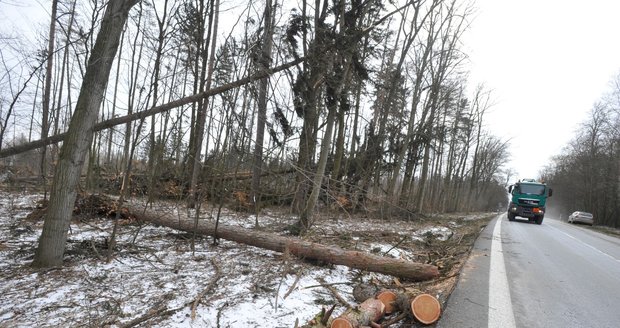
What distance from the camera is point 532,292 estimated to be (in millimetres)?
5297

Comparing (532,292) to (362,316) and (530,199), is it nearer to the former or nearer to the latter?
(362,316)

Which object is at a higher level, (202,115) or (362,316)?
(202,115)

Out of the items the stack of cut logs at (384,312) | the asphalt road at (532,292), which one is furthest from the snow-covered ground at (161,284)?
the asphalt road at (532,292)

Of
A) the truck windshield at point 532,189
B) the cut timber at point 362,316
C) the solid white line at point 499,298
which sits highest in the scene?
the truck windshield at point 532,189

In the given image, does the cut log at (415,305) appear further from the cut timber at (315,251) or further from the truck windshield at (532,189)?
the truck windshield at (532,189)

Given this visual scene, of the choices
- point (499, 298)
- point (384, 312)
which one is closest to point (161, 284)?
point (384, 312)

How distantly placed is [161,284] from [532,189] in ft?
78.5

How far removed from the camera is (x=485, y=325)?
3834 mm

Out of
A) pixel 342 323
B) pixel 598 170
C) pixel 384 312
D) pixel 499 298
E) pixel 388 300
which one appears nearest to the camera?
pixel 342 323

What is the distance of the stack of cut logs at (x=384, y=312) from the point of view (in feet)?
12.1

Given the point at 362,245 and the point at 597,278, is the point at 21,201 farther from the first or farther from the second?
the point at 597,278

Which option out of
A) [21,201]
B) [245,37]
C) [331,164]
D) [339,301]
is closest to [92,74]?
[245,37]

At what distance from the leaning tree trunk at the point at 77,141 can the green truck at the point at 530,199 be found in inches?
947

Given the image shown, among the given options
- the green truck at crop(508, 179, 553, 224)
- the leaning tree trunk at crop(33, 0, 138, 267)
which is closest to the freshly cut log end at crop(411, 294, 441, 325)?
the leaning tree trunk at crop(33, 0, 138, 267)
